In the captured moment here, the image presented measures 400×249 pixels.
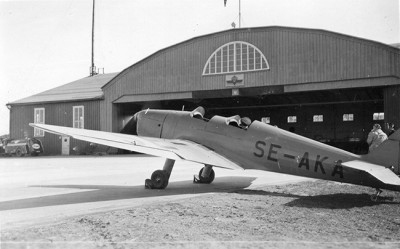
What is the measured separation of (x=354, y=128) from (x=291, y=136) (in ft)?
103

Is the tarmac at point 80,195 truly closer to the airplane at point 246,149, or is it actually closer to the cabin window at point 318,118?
the airplane at point 246,149

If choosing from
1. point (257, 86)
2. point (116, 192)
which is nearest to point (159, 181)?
point (116, 192)

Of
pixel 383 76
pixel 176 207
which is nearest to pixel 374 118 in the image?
pixel 383 76

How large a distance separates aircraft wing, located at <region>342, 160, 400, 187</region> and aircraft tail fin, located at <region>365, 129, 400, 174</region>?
0.57ft

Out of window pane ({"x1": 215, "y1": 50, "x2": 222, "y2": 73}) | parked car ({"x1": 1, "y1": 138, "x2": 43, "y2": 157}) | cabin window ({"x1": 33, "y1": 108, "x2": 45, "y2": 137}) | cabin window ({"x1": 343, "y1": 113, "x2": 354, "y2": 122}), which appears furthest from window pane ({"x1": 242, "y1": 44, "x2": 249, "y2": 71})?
cabin window ({"x1": 33, "y1": 108, "x2": 45, "y2": 137})

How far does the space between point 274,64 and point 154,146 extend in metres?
18.1

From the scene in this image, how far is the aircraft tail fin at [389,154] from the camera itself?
8.38 metres

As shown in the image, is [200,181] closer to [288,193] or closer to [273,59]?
[288,193]

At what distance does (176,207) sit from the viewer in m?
7.69

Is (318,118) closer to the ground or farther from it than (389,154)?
farther from it

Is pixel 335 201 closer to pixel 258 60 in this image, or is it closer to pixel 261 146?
pixel 261 146

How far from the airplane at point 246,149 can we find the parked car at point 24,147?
2720 centimetres

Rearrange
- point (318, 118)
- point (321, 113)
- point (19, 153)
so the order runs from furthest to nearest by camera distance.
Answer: point (318, 118), point (321, 113), point (19, 153)

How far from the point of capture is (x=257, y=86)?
27.2m
